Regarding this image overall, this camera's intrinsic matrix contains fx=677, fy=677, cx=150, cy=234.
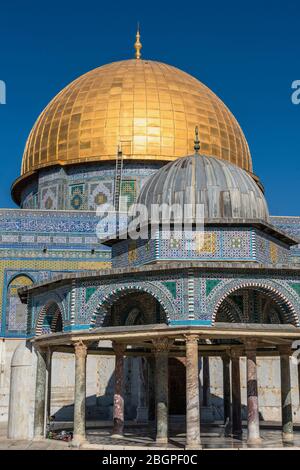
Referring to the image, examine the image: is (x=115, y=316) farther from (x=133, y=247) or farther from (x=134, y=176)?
(x=134, y=176)

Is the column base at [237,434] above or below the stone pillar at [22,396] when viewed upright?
below

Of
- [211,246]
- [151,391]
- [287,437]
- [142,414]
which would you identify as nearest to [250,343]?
[211,246]

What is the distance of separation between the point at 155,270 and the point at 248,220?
2251mm

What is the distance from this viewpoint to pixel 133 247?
46.5 ft

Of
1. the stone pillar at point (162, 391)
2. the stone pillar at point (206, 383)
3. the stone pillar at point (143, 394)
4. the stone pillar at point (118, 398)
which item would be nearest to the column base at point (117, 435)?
the stone pillar at point (118, 398)

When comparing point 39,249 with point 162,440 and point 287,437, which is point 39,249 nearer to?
point 162,440

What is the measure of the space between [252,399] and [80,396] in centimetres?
323

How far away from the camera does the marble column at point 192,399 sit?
11.4 metres

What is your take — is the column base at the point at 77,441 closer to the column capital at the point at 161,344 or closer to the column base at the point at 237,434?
the column capital at the point at 161,344

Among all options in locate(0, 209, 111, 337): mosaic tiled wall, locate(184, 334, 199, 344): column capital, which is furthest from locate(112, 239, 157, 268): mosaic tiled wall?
locate(0, 209, 111, 337): mosaic tiled wall

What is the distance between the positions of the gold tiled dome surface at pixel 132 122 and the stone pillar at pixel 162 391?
11.0m

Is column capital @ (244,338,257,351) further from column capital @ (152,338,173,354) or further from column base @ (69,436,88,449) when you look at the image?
column base @ (69,436,88,449)
